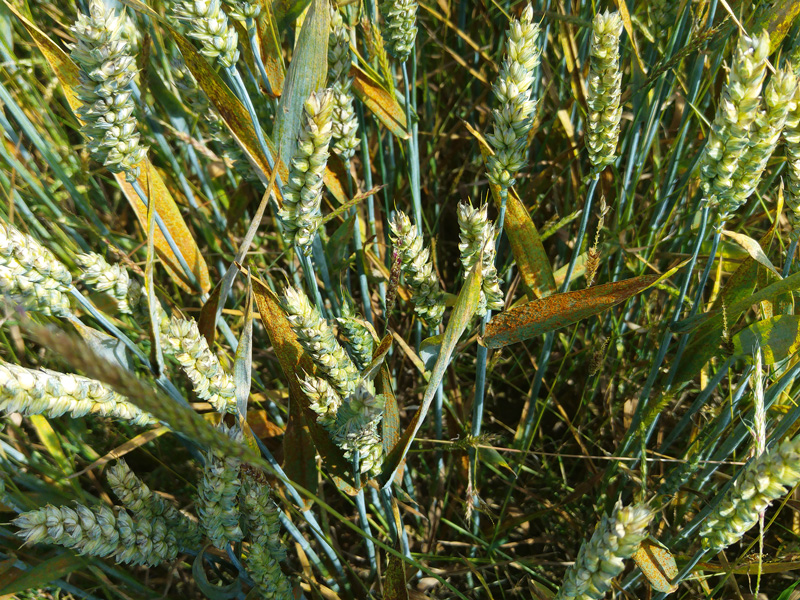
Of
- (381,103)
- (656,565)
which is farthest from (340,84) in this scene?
(656,565)

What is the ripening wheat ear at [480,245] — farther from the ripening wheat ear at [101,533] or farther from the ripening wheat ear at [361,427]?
the ripening wheat ear at [101,533]

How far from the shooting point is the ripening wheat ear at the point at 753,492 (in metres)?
0.62

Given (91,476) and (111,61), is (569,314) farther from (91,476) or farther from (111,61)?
(91,476)

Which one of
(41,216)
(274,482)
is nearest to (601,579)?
(274,482)

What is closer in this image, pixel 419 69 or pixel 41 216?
pixel 41 216

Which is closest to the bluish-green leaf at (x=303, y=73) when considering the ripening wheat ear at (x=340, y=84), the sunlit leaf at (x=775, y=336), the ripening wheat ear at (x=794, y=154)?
the ripening wheat ear at (x=340, y=84)

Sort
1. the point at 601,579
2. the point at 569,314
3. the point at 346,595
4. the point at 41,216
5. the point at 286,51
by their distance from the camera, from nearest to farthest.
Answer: the point at 601,579 < the point at 569,314 < the point at 346,595 < the point at 41,216 < the point at 286,51

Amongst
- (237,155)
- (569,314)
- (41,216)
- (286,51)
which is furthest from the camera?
(286,51)

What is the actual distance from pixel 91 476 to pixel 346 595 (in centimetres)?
55

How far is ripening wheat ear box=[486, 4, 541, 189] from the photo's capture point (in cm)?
77

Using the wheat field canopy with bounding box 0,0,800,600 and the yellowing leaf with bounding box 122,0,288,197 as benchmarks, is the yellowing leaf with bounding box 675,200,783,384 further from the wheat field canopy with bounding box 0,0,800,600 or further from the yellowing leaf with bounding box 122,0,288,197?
the yellowing leaf with bounding box 122,0,288,197

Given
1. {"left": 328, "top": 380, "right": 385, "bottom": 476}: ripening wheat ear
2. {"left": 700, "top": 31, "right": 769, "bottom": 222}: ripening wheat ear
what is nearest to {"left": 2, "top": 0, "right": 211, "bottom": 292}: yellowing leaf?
{"left": 328, "top": 380, "right": 385, "bottom": 476}: ripening wheat ear

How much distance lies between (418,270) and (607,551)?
405 millimetres

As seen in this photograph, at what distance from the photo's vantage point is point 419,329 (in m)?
1.20
